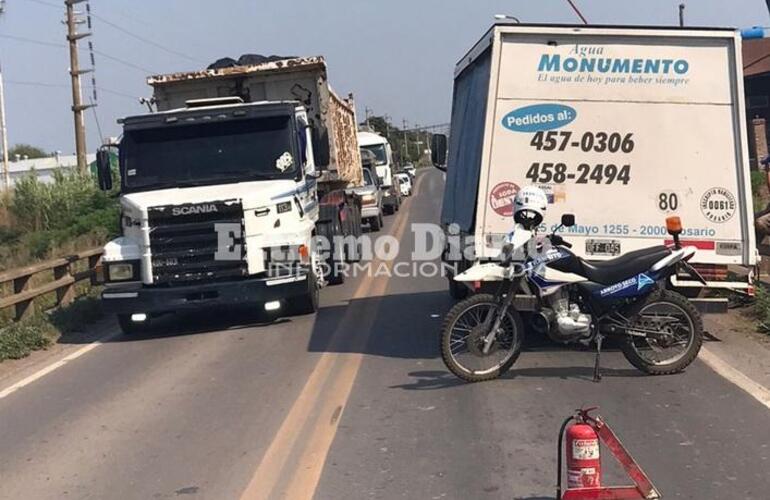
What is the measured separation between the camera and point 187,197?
11.0m

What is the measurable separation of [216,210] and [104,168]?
2.28m

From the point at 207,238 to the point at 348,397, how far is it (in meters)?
4.07

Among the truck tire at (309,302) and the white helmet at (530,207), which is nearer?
the white helmet at (530,207)

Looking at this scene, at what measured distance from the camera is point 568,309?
25.7 feet

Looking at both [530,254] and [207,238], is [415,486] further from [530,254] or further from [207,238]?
[207,238]

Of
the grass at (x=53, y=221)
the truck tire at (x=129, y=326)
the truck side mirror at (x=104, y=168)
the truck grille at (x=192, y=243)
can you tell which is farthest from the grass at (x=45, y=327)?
the grass at (x=53, y=221)

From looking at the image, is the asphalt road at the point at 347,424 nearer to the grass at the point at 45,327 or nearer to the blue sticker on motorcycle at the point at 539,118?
the grass at the point at 45,327

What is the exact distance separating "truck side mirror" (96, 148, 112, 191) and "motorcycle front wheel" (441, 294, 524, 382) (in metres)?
6.28

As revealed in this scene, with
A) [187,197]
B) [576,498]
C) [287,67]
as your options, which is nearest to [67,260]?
[187,197]

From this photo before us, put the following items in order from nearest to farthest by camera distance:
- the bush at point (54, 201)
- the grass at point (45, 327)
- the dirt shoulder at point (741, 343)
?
the dirt shoulder at point (741, 343) → the grass at point (45, 327) → the bush at point (54, 201)

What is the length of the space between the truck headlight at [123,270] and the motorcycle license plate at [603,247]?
5.37 meters

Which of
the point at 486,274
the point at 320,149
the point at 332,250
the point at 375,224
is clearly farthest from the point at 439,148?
the point at 375,224

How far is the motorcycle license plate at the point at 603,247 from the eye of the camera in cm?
877

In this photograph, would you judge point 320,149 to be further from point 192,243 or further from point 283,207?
point 192,243
